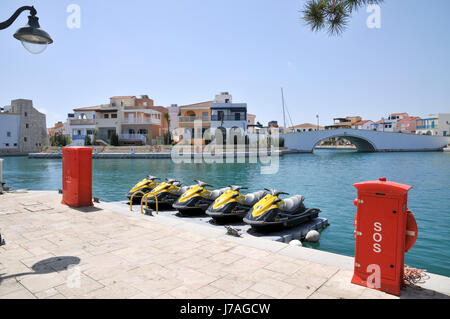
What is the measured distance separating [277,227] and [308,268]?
3037 millimetres

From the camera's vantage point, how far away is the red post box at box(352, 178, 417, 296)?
362 centimetres

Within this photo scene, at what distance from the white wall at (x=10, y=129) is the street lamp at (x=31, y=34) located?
211 ft

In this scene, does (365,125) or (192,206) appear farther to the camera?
(365,125)

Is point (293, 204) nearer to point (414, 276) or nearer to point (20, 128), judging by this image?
point (414, 276)

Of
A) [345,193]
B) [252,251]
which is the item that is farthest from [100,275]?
[345,193]

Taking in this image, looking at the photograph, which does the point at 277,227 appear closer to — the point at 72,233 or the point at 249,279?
the point at 249,279

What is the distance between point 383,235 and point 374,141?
79.8 m

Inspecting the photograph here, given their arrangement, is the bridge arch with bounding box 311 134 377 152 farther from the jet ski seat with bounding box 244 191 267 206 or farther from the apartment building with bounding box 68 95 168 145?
the jet ski seat with bounding box 244 191 267 206

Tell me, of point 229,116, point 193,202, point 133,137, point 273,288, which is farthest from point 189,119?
point 273,288

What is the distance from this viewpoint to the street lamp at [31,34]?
4529 millimetres

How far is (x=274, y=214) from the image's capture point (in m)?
7.25

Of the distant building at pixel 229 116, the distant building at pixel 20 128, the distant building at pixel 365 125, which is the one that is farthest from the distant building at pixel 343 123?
the distant building at pixel 20 128

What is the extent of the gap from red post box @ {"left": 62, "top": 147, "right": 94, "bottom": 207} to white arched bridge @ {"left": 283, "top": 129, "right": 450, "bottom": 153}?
64.3 meters

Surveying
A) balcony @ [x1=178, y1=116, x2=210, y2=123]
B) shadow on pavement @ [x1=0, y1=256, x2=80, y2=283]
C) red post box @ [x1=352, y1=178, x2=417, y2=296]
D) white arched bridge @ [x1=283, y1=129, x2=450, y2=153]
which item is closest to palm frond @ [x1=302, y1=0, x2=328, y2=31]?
red post box @ [x1=352, y1=178, x2=417, y2=296]
